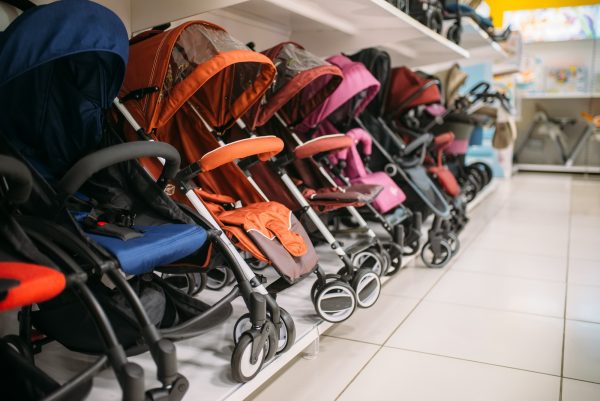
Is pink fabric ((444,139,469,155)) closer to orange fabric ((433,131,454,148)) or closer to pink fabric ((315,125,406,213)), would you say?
orange fabric ((433,131,454,148))

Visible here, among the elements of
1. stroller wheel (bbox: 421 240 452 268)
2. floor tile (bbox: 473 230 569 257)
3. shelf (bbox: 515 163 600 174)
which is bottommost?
shelf (bbox: 515 163 600 174)

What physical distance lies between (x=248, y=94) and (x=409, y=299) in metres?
1.14

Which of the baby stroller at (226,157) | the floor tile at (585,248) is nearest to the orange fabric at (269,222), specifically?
the baby stroller at (226,157)

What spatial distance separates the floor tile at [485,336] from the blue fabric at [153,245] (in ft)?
2.95

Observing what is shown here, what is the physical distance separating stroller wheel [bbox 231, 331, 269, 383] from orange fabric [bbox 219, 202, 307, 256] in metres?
0.31

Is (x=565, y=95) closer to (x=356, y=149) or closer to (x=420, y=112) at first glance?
(x=420, y=112)

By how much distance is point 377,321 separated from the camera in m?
2.09

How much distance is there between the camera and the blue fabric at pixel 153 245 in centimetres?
116

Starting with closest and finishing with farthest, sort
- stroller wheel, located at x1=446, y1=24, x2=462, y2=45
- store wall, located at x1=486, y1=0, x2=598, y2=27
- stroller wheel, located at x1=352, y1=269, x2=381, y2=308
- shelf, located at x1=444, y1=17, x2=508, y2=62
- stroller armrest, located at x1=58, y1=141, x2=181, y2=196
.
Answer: stroller armrest, located at x1=58, y1=141, x2=181, y2=196 → stroller wheel, located at x1=352, y1=269, x2=381, y2=308 → stroller wheel, located at x1=446, y1=24, x2=462, y2=45 → shelf, located at x1=444, y1=17, x2=508, y2=62 → store wall, located at x1=486, y1=0, x2=598, y2=27

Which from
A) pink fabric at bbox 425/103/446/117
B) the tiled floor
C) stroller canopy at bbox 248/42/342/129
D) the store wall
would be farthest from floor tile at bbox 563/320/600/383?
the store wall

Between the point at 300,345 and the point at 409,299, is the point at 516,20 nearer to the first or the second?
the point at 409,299

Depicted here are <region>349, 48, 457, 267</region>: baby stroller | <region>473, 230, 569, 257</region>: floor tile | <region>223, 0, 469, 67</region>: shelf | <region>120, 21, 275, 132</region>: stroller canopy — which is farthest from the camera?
<region>473, 230, 569, 257</region>: floor tile

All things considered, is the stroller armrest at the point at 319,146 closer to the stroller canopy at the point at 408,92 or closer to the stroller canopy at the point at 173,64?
the stroller canopy at the point at 173,64

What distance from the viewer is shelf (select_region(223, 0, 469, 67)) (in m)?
2.37
